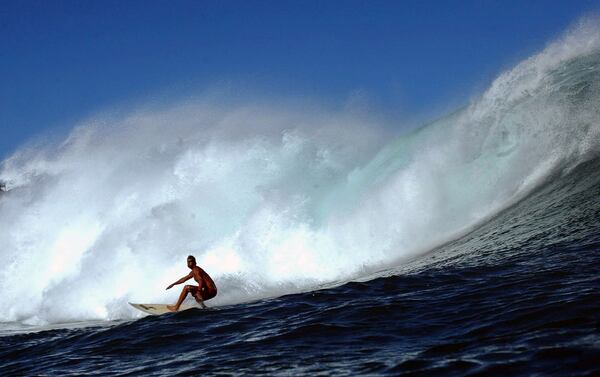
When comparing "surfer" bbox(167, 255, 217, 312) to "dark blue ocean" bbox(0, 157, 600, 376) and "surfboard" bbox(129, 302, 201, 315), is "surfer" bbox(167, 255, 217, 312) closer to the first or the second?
"surfboard" bbox(129, 302, 201, 315)

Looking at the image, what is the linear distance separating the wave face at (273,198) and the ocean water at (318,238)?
0.16 ft

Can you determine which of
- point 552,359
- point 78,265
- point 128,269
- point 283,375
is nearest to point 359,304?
point 283,375

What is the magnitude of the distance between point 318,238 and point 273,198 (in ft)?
6.32

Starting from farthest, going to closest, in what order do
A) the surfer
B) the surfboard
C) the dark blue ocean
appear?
the surfer < the surfboard < the dark blue ocean

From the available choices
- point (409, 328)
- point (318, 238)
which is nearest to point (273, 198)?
point (318, 238)

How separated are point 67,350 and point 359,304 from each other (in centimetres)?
454

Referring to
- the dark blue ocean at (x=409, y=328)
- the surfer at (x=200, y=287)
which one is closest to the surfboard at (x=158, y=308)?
the surfer at (x=200, y=287)

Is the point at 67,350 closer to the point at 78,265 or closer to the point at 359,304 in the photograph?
the point at 359,304

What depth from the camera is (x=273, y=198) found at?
55.2 ft

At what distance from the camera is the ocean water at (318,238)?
7.79 m

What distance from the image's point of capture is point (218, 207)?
1720 cm

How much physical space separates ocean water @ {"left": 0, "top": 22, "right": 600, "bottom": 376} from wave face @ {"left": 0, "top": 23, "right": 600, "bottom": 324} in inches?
1.9

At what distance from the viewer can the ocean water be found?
25.6ft

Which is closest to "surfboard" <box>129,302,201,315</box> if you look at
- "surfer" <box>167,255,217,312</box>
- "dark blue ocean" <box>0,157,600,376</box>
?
"surfer" <box>167,255,217,312</box>
